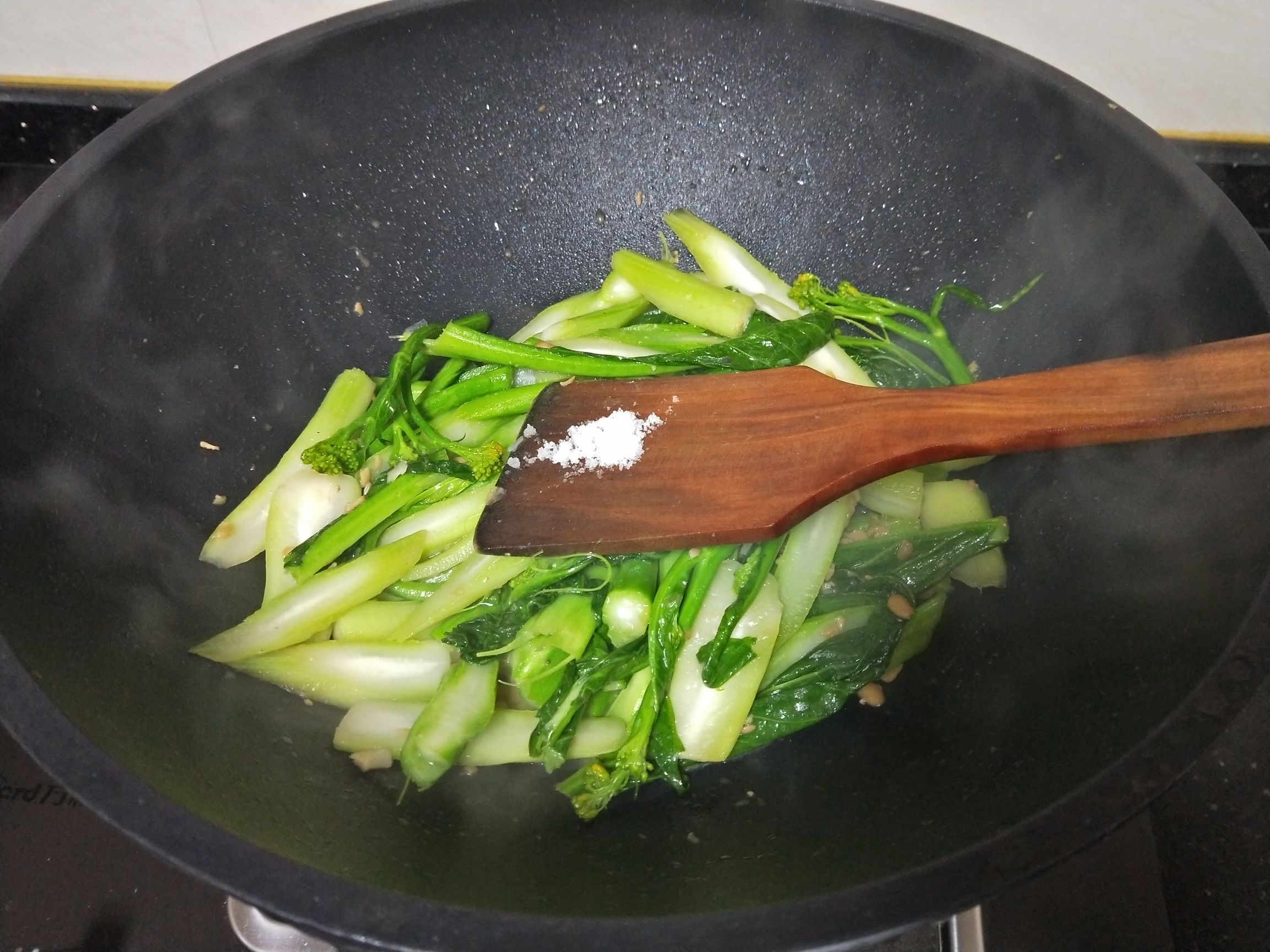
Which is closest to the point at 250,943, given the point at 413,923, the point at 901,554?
the point at 413,923

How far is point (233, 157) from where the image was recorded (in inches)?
59.6

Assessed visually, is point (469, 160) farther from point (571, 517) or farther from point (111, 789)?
point (111, 789)

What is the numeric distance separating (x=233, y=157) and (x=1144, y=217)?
1.63 meters

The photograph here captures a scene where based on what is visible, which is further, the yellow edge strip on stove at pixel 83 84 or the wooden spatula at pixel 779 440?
the yellow edge strip on stove at pixel 83 84

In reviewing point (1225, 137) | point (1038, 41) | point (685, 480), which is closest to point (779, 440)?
point (685, 480)

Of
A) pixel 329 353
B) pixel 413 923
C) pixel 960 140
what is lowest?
pixel 413 923

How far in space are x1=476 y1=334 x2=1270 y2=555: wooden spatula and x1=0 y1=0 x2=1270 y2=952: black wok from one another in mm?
163

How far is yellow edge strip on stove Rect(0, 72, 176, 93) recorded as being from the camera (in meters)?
2.09

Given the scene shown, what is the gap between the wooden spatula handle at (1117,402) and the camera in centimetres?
108

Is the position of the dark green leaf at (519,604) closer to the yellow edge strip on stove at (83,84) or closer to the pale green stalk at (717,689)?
the pale green stalk at (717,689)

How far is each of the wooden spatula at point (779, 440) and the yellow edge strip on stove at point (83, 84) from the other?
5.28 ft

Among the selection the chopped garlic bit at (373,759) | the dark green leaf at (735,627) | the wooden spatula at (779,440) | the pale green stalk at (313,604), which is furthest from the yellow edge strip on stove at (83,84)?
the dark green leaf at (735,627)

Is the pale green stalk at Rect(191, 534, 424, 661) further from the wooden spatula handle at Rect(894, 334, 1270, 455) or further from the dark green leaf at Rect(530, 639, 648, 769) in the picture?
the wooden spatula handle at Rect(894, 334, 1270, 455)

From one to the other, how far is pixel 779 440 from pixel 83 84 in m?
2.10
